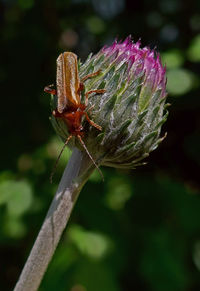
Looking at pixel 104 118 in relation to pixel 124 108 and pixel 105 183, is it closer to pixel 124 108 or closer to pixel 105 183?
pixel 124 108

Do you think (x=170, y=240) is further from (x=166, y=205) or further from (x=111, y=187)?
(x=111, y=187)

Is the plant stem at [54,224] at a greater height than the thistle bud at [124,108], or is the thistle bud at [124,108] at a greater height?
the thistle bud at [124,108]

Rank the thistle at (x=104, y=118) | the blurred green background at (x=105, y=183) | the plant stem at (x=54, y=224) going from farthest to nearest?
1. the blurred green background at (x=105, y=183)
2. the thistle at (x=104, y=118)
3. the plant stem at (x=54, y=224)

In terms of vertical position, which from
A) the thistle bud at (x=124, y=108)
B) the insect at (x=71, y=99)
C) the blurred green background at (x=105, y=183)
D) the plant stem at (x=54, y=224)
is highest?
the insect at (x=71, y=99)

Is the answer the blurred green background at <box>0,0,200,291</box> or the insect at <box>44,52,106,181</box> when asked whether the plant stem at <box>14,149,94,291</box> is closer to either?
the insect at <box>44,52,106,181</box>

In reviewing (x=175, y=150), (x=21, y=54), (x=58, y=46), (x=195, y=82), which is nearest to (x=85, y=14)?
(x=58, y=46)

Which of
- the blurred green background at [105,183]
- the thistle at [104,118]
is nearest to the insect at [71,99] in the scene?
the thistle at [104,118]

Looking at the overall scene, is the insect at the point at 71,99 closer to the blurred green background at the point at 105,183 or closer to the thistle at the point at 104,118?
the thistle at the point at 104,118
